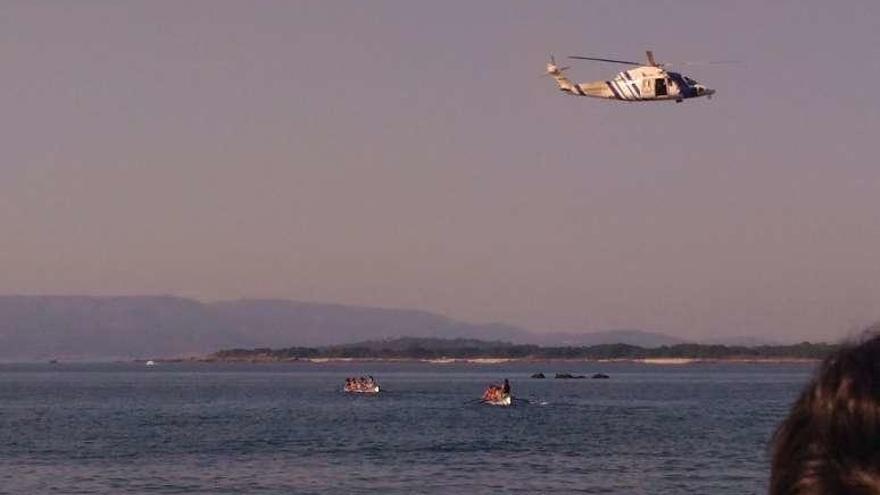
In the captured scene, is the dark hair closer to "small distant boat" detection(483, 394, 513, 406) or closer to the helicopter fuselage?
the helicopter fuselage

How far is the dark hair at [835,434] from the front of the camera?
1603mm

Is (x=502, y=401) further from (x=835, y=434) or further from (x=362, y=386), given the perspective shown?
(x=835, y=434)

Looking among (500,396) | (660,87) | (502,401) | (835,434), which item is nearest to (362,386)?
(500,396)

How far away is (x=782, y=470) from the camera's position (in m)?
1.69

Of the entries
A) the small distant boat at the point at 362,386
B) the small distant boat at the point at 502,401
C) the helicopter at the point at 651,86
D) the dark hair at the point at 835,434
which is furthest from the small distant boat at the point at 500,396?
the dark hair at the point at 835,434

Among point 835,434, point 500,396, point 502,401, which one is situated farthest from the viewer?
point 500,396

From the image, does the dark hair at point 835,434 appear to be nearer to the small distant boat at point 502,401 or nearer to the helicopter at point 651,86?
the helicopter at point 651,86

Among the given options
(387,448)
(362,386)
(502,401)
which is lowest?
(387,448)

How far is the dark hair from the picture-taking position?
1.60 metres

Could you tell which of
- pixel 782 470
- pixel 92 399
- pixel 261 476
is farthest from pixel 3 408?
pixel 782 470

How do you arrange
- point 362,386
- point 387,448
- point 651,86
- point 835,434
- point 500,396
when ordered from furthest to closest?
point 362,386 < point 500,396 < point 387,448 < point 651,86 < point 835,434

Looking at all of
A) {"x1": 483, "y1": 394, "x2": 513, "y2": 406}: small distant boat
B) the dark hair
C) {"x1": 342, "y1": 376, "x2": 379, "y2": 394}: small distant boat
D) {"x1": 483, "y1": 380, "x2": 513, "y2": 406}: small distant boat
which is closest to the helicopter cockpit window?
the dark hair

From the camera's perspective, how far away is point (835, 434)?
5.38ft

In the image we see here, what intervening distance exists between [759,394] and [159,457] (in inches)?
2782
